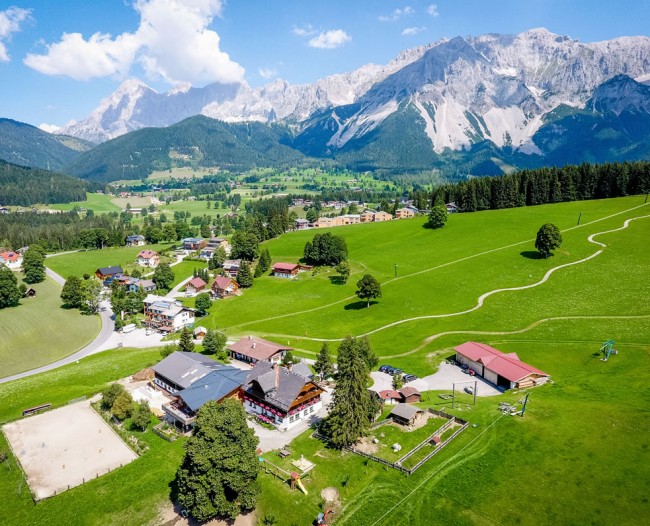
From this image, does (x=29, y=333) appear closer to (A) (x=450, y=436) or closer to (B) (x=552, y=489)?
(A) (x=450, y=436)

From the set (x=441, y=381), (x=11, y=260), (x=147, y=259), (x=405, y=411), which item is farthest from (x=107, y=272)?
(x=405, y=411)

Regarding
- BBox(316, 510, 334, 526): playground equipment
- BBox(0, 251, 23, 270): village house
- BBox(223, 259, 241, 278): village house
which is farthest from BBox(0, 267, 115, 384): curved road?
BBox(316, 510, 334, 526): playground equipment

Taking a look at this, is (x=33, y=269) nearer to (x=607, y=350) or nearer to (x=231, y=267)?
(x=231, y=267)

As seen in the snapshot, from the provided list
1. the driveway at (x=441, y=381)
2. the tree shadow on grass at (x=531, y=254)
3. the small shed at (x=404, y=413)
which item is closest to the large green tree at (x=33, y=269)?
the driveway at (x=441, y=381)

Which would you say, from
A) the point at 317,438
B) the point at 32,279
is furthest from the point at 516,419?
the point at 32,279

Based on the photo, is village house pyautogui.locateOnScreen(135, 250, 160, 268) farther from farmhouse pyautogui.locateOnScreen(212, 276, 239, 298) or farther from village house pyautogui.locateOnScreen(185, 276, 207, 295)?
farmhouse pyautogui.locateOnScreen(212, 276, 239, 298)

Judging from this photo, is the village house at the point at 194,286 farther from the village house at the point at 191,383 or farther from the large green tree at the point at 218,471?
the large green tree at the point at 218,471
